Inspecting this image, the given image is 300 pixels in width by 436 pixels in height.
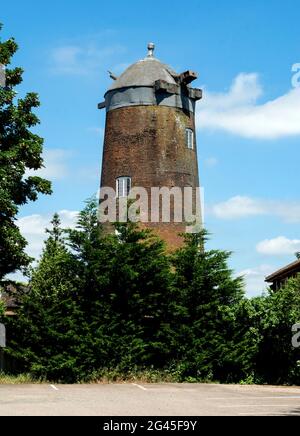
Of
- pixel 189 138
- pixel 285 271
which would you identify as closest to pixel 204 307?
pixel 189 138

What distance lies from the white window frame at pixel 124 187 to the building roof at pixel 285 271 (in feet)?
39.2

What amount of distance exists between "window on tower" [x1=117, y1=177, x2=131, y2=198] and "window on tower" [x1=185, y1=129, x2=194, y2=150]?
4.45 m

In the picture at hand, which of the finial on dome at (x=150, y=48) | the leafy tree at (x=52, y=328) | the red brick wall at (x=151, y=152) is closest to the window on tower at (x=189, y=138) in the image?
the red brick wall at (x=151, y=152)

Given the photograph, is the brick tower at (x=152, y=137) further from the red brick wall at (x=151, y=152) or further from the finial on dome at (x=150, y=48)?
the finial on dome at (x=150, y=48)

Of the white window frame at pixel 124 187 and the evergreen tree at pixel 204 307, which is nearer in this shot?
the evergreen tree at pixel 204 307

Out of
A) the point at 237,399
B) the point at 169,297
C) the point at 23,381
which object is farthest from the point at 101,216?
the point at 237,399

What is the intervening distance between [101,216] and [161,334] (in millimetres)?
13591

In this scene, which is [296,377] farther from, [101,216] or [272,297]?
[101,216]

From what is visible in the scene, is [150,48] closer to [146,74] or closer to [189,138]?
[146,74]

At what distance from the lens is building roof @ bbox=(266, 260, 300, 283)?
157ft

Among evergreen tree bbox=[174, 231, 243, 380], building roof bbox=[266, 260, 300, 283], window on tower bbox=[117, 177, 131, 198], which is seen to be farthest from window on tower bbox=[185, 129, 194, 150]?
evergreen tree bbox=[174, 231, 243, 380]

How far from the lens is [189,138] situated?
149 ft

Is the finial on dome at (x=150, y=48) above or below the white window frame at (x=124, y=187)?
above

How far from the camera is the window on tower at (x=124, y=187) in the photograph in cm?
4359
